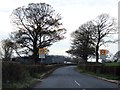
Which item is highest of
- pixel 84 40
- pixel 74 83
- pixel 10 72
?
pixel 84 40

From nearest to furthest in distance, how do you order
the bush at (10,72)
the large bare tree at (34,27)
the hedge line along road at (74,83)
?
the bush at (10,72)
the hedge line along road at (74,83)
the large bare tree at (34,27)

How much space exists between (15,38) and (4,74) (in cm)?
5846

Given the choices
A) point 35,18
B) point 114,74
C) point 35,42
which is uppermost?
point 35,18

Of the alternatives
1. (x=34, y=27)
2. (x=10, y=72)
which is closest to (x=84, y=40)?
(x=34, y=27)

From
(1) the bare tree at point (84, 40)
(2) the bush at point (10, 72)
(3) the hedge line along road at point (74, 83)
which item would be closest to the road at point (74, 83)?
(3) the hedge line along road at point (74, 83)

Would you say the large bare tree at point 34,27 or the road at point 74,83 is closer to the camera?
the road at point 74,83

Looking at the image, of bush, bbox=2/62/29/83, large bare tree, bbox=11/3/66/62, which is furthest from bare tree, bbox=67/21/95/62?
bush, bbox=2/62/29/83

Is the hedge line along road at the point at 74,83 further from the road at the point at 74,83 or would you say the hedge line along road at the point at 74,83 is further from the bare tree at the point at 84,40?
the bare tree at the point at 84,40

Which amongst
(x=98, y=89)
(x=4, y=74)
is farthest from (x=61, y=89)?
(x=4, y=74)

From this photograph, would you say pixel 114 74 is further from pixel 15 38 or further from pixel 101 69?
pixel 15 38

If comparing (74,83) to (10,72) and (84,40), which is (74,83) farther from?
(84,40)

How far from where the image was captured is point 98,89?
25641mm

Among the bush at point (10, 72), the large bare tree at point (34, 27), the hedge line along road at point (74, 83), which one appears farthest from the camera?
the large bare tree at point (34, 27)

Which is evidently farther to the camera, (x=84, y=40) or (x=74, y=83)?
(x=84, y=40)
